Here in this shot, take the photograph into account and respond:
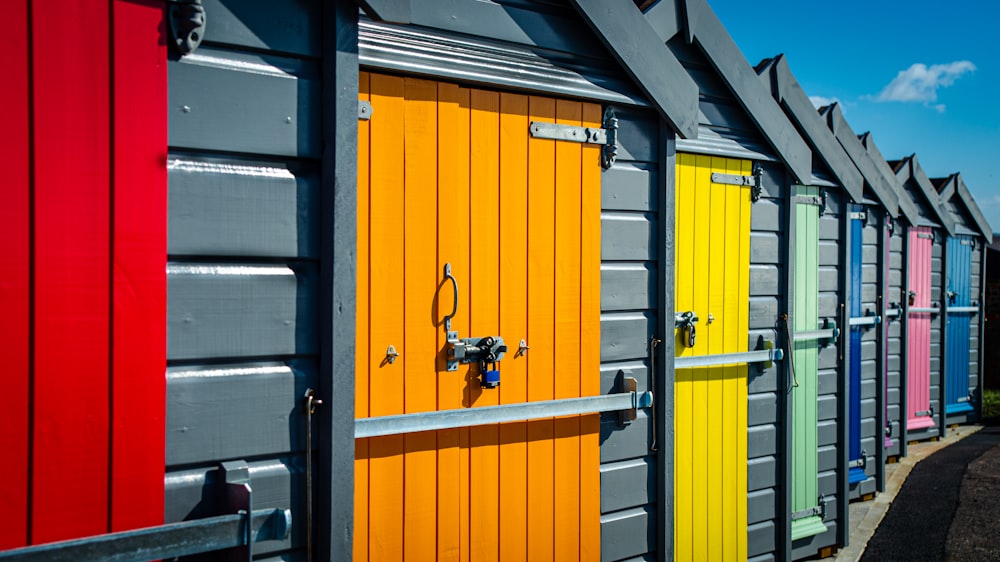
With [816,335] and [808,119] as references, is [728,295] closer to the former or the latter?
[816,335]

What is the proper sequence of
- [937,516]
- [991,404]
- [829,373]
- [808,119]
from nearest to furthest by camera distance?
[808,119]
[829,373]
[937,516]
[991,404]

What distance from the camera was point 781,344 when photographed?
18.9 ft

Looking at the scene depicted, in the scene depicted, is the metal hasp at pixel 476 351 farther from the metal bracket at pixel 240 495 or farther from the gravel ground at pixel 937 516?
the gravel ground at pixel 937 516

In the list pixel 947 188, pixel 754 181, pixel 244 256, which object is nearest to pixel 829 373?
pixel 754 181

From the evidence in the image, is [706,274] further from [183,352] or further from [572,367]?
[183,352]

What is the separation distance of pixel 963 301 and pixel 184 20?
41.1 feet

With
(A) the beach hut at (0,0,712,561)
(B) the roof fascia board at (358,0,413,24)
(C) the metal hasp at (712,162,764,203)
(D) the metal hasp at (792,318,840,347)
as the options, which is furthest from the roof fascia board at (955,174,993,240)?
(B) the roof fascia board at (358,0,413,24)

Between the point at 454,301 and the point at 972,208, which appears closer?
the point at 454,301

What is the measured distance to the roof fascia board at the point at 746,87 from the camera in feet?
16.4

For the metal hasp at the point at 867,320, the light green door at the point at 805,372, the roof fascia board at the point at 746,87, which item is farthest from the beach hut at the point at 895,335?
the roof fascia board at the point at 746,87

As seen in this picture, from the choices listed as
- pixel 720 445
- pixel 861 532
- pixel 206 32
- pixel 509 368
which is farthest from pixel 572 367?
pixel 861 532

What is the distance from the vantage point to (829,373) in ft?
23.0

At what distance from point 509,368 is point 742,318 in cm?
242

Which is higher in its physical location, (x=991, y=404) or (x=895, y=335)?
(x=895, y=335)
